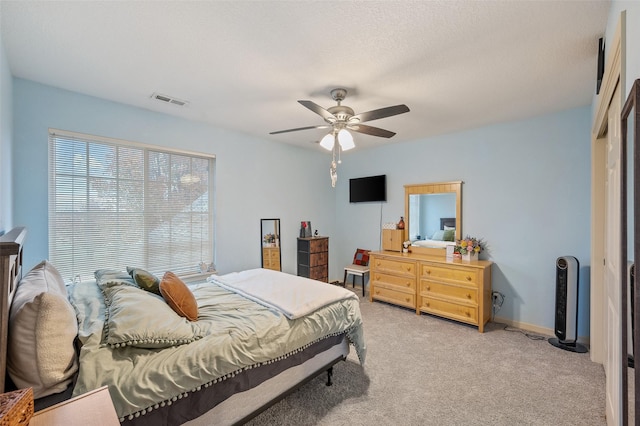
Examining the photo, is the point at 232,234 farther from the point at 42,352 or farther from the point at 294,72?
the point at 42,352

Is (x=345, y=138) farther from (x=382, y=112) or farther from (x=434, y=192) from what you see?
(x=434, y=192)

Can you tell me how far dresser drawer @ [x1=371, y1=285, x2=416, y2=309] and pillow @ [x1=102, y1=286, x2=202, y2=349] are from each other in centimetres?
315

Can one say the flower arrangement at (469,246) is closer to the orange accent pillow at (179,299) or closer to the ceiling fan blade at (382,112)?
the ceiling fan blade at (382,112)

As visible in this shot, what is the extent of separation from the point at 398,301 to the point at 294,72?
3.41 m

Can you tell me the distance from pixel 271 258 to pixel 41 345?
3366mm

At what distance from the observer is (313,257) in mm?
4879

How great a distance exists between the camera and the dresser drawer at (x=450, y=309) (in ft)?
11.4

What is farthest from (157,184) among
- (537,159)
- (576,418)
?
(537,159)

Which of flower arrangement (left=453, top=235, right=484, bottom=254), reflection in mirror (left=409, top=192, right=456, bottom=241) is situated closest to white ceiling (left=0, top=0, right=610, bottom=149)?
reflection in mirror (left=409, top=192, right=456, bottom=241)

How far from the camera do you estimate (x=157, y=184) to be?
3.37 metres

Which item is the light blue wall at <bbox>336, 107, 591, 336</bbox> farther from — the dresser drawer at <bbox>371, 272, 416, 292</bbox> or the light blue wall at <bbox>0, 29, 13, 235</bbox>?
the light blue wall at <bbox>0, 29, 13, 235</bbox>

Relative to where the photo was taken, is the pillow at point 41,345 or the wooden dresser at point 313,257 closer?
the pillow at point 41,345

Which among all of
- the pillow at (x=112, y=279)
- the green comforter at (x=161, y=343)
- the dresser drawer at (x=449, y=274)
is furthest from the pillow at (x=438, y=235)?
the pillow at (x=112, y=279)

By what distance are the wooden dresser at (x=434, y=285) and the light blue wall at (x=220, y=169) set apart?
55.9 inches
